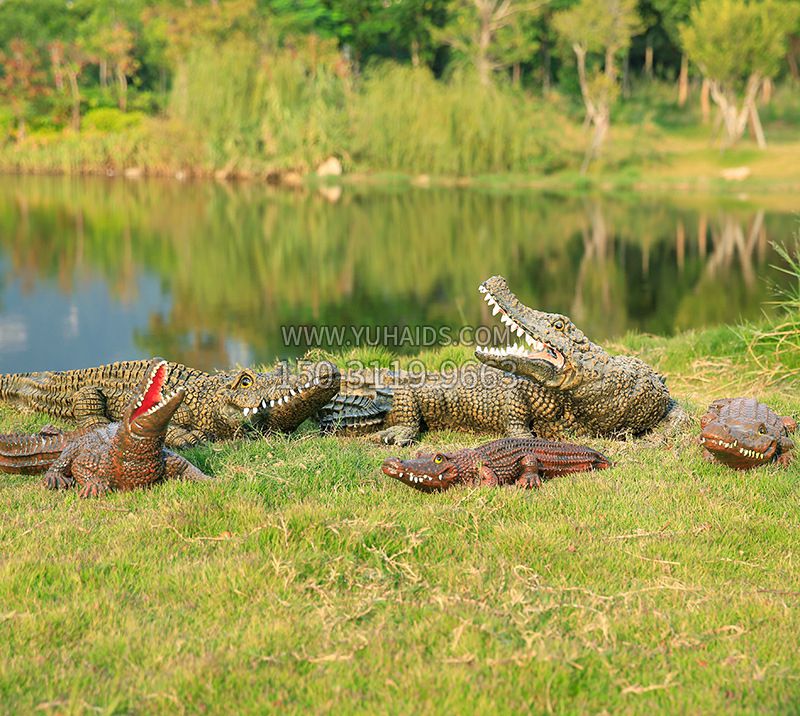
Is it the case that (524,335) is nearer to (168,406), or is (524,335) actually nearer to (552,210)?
(168,406)

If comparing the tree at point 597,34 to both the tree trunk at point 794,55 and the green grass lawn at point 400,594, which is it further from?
the green grass lawn at point 400,594

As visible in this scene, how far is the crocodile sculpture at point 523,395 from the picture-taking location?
5.69 m

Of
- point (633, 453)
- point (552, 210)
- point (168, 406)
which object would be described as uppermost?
point (168, 406)

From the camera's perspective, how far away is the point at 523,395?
19.5ft

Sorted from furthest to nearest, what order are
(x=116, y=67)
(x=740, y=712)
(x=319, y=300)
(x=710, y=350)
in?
(x=116, y=67), (x=319, y=300), (x=710, y=350), (x=740, y=712)

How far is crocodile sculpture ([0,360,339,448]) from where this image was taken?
5.70m

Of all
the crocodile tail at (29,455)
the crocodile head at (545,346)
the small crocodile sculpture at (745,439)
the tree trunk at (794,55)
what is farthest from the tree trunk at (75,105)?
the small crocodile sculpture at (745,439)

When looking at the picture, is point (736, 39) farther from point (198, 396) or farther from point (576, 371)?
point (198, 396)

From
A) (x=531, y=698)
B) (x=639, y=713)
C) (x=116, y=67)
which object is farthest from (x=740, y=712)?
(x=116, y=67)

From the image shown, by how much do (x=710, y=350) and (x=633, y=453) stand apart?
10.9ft

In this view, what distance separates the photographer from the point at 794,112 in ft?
129

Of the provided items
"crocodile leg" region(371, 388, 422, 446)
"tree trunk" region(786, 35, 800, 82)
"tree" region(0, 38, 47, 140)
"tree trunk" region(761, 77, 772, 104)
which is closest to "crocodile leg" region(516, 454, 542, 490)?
"crocodile leg" region(371, 388, 422, 446)

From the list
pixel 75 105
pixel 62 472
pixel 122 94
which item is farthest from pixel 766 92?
pixel 62 472

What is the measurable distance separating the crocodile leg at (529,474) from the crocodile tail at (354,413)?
5.18 feet
